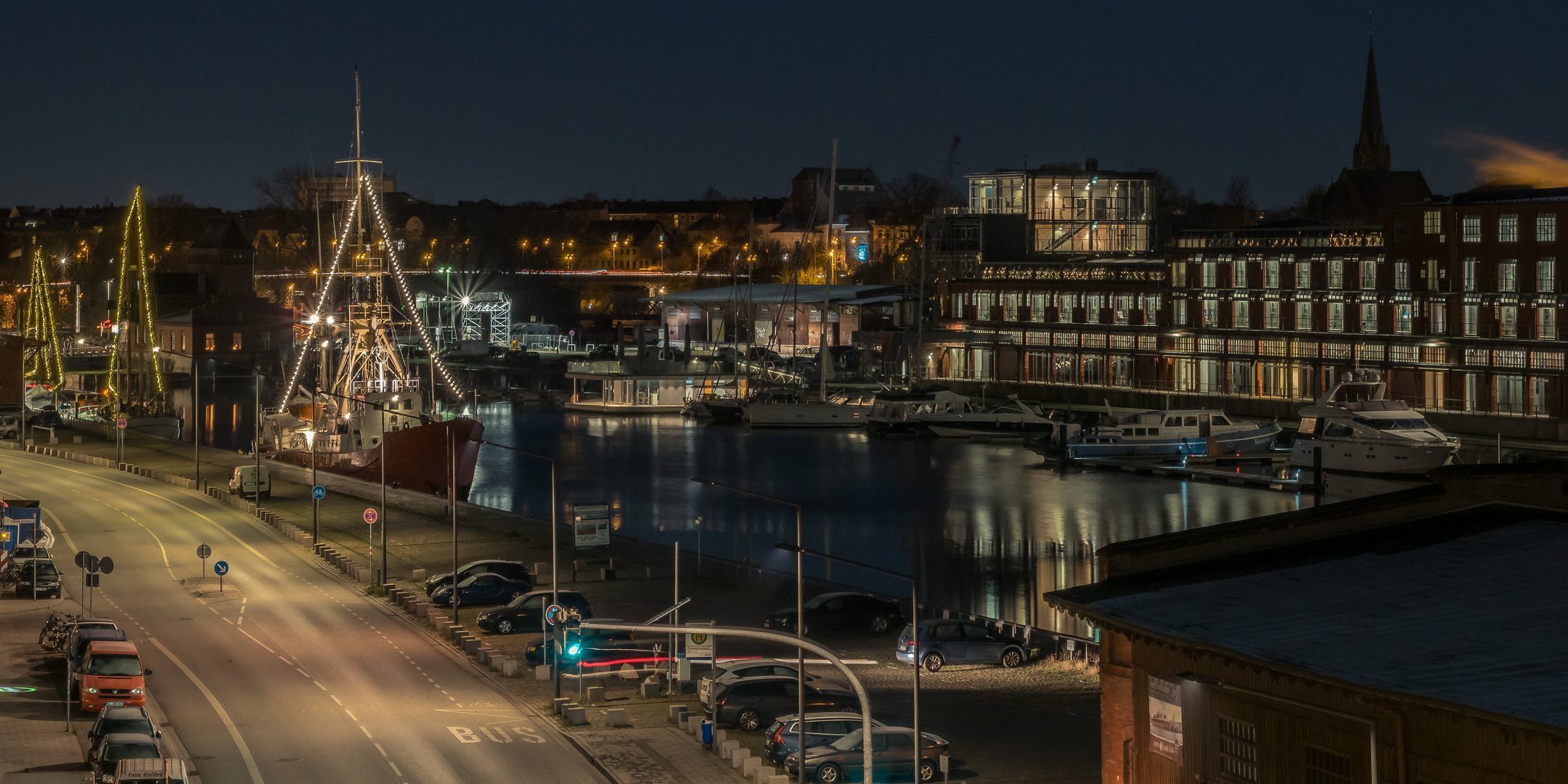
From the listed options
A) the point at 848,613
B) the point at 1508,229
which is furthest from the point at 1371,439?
the point at 848,613

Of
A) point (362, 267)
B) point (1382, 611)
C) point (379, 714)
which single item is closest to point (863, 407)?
point (362, 267)

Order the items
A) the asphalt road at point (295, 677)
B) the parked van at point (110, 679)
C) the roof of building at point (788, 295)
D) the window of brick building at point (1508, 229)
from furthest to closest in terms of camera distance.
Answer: the roof of building at point (788, 295)
the window of brick building at point (1508, 229)
the parked van at point (110, 679)
the asphalt road at point (295, 677)

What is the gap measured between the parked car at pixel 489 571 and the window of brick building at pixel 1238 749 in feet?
61.6

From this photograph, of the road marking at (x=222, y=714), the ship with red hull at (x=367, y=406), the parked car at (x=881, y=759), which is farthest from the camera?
the ship with red hull at (x=367, y=406)

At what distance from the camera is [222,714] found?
20.3 meters

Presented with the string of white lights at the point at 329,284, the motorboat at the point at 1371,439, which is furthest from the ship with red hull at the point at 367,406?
the motorboat at the point at 1371,439

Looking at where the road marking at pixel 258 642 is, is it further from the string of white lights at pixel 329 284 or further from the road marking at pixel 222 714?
the string of white lights at pixel 329 284

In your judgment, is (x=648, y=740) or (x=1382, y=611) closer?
(x=1382, y=611)

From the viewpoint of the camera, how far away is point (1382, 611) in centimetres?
1273

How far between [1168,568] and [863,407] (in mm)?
63172

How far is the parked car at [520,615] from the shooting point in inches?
1046

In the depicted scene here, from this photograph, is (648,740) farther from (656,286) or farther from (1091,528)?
(656,286)

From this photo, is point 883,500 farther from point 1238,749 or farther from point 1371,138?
point 1371,138

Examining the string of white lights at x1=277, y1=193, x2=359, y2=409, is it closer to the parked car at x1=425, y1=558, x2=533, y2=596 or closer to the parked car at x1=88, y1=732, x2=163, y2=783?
the parked car at x1=425, y1=558, x2=533, y2=596
